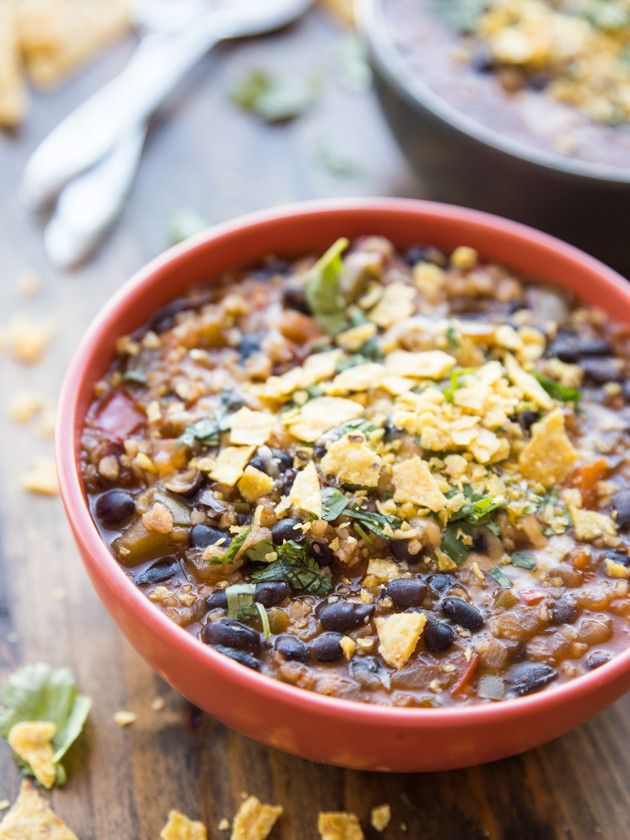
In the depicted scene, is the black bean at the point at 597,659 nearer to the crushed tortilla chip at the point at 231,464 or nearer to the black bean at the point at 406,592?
the black bean at the point at 406,592

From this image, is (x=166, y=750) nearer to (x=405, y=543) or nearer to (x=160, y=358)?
(x=405, y=543)

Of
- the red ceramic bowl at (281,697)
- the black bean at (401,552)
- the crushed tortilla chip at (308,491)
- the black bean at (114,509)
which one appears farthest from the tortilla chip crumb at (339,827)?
the black bean at (114,509)

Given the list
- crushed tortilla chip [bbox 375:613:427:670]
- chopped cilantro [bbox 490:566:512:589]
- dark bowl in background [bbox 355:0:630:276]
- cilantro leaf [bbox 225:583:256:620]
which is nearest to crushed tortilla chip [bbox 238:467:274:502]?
cilantro leaf [bbox 225:583:256:620]

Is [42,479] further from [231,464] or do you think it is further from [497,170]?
[497,170]

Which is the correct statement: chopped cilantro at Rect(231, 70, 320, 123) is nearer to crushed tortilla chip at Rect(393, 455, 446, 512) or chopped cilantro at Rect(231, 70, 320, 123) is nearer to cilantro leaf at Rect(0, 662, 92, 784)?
crushed tortilla chip at Rect(393, 455, 446, 512)

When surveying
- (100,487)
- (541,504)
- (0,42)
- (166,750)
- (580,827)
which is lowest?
(580,827)

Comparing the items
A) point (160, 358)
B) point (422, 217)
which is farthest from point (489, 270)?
point (160, 358)

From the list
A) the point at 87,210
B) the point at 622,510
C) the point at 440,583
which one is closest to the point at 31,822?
the point at 440,583
